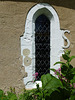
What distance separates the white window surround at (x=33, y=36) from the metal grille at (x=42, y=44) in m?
0.13

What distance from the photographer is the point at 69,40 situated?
3445 millimetres

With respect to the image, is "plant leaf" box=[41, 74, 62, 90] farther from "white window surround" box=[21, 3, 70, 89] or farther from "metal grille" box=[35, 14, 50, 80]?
"metal grille" box=[35, 14, 50, 80]

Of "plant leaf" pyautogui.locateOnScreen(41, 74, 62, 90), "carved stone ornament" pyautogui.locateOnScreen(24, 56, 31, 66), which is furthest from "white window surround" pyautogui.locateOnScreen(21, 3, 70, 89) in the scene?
"plant leaf" pyautogui.locateOnScreen(41, 74, 62, 90)

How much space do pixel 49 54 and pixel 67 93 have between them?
2324 millimetres

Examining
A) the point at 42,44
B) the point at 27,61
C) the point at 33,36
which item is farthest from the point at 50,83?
the point at 42,44

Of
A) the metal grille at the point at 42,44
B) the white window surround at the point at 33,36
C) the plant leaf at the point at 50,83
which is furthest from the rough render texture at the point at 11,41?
the plant leaf at the point at 50,83

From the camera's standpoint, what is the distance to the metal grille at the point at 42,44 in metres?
3.52

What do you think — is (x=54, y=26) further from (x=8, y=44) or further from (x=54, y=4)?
(x=8, y=44)

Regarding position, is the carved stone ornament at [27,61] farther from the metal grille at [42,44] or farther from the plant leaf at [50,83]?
the plant leaf at [50,83]

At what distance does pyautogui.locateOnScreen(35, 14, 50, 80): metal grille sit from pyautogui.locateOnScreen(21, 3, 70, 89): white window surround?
13 cm

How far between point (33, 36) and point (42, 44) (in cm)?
41

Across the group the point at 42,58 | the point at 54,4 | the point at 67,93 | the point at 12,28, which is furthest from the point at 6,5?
the point at 67,93

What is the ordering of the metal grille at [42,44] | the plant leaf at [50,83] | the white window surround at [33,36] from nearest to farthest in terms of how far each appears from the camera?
the plant leaf at [50,83] → the white window surround at [33,36] → the metal grille at [42,44]

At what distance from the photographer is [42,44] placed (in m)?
3.57
